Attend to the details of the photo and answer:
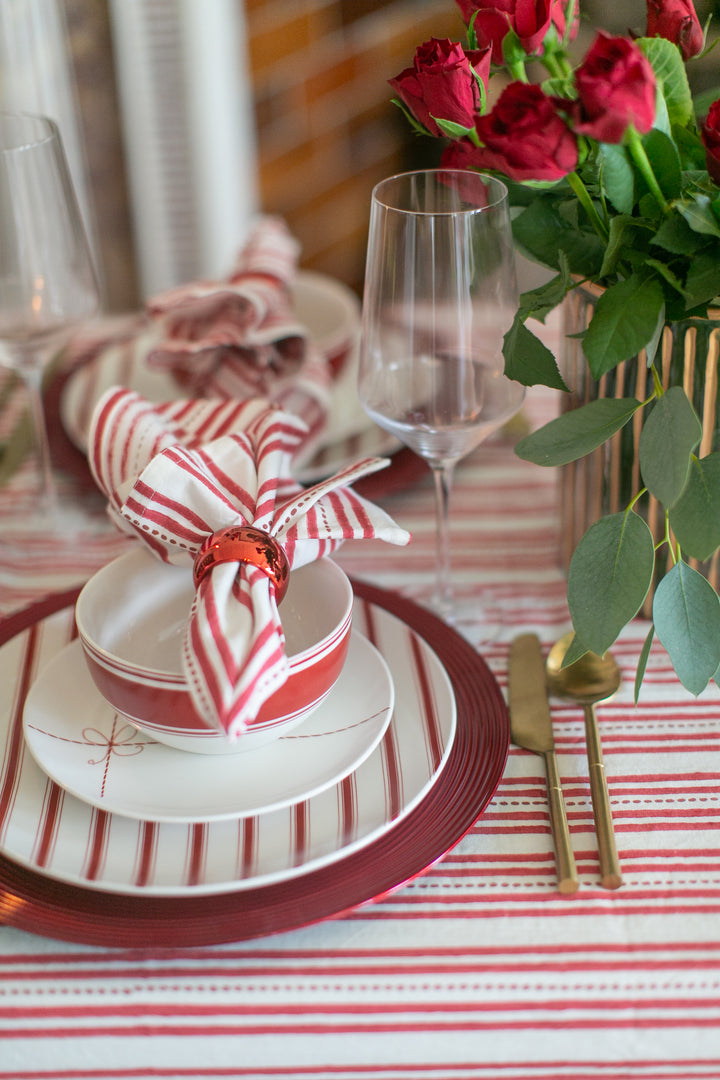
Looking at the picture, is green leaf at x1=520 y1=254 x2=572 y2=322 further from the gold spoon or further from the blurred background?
the blurred background

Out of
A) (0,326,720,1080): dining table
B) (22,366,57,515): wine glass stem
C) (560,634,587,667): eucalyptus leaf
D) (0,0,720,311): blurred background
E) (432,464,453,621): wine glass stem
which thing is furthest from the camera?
(0,0,720,311): blurred background

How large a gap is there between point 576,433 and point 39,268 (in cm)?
48

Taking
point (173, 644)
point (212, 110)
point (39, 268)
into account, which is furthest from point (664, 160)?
point (212, 110)

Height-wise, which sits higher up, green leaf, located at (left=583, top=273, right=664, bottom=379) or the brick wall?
green leaf, located at (left=583, top=273, right=664, bottom=379)

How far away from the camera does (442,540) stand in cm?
71

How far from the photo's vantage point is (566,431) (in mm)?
542

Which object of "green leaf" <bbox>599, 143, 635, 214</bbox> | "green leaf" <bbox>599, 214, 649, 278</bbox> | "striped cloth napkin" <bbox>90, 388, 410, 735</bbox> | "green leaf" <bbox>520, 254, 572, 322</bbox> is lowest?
"striped cloth napkin" <bbox>90, 388, 410, 735</bbox>

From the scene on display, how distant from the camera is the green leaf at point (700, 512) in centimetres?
50

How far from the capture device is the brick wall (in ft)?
7.49

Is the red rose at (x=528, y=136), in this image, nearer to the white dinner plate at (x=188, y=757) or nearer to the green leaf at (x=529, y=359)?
the green leaf at (x=529, y=359)

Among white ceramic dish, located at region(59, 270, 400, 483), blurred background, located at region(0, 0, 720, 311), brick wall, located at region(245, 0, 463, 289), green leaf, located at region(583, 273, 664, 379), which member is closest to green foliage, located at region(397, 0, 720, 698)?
green leaf, located at region(583, 273, 664, 379)

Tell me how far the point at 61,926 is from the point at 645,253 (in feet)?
1.47

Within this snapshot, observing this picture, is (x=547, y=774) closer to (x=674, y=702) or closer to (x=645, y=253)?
(x=674, y=702)

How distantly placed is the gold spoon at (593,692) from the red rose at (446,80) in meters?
0.30
